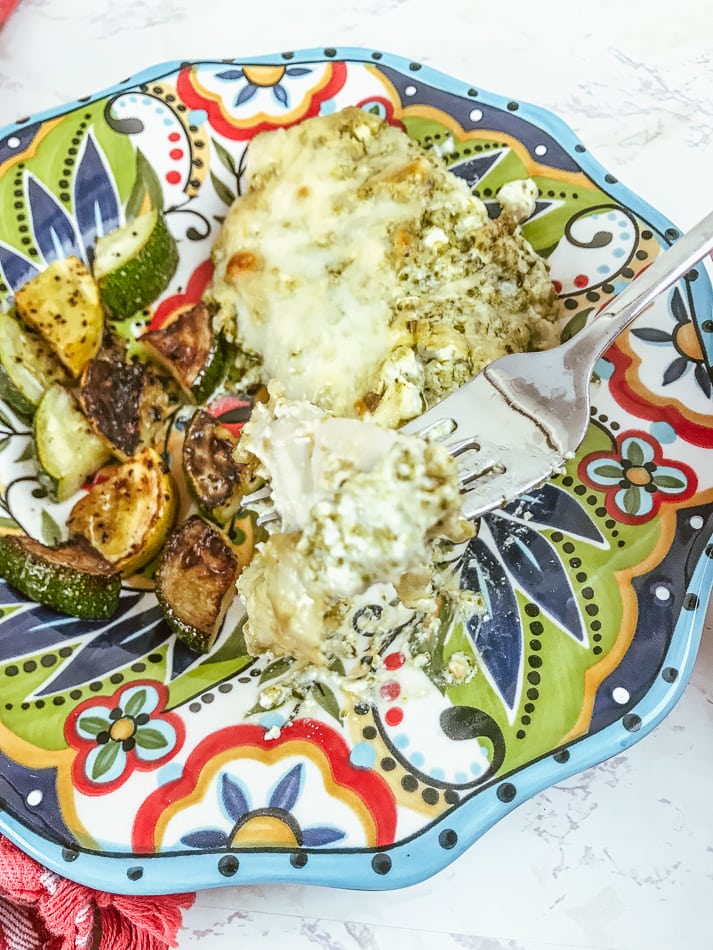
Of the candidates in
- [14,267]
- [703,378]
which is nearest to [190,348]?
[14,267]

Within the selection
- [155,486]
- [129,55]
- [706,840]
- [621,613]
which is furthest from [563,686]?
[129,55]

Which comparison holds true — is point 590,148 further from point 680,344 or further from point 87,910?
point 87,910

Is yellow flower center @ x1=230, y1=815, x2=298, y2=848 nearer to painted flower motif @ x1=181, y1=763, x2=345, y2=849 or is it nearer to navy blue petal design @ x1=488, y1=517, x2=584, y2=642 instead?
painted flower motif @ x1=181, y1=763, x2=345, y2=849

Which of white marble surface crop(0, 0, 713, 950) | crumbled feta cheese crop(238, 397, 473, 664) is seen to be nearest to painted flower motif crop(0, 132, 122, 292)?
white marble surface crop(0, 0, 713, 950)

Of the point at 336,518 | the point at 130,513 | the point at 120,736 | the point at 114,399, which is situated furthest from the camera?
the point at 114,399

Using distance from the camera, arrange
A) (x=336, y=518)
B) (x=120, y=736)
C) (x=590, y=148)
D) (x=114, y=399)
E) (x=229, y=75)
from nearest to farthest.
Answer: (x=336, y=518) → (x=120, y=736) → (x=114, y=399) → (x=229, y=75) → (x=590, y=148)
